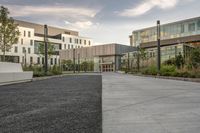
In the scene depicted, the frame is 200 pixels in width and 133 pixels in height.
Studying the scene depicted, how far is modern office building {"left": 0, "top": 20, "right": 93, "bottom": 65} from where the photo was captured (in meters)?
81.3

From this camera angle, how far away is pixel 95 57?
85250mm

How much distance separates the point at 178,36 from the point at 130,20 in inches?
1611

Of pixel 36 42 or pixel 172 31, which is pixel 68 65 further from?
pixel 172 31

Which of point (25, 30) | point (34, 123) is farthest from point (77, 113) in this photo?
point (25, 30)

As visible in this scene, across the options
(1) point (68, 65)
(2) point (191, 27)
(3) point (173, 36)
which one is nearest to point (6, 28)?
(2) point (191, 27)

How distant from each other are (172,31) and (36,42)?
47479mm

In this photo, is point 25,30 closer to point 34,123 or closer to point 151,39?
point 151,39

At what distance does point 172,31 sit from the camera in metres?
66.4

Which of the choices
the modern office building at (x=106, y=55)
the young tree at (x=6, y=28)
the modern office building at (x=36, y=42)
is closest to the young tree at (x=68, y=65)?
the modern office building at (x=106, y=55)

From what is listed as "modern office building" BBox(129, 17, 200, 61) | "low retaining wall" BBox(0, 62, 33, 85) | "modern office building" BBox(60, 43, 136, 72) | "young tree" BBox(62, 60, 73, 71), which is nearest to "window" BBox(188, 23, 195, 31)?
"modern office building" BBox(129, 17, 200, 61)

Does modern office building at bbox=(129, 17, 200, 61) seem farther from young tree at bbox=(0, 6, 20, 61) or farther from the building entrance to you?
young tree at bbox=(0, 6, 20, 61)

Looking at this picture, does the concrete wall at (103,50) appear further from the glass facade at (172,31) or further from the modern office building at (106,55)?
the glass facade at (172,31)

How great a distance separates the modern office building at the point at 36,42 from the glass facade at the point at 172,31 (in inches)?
A: 1097

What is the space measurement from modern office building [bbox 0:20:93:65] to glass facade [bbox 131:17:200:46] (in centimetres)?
2788
